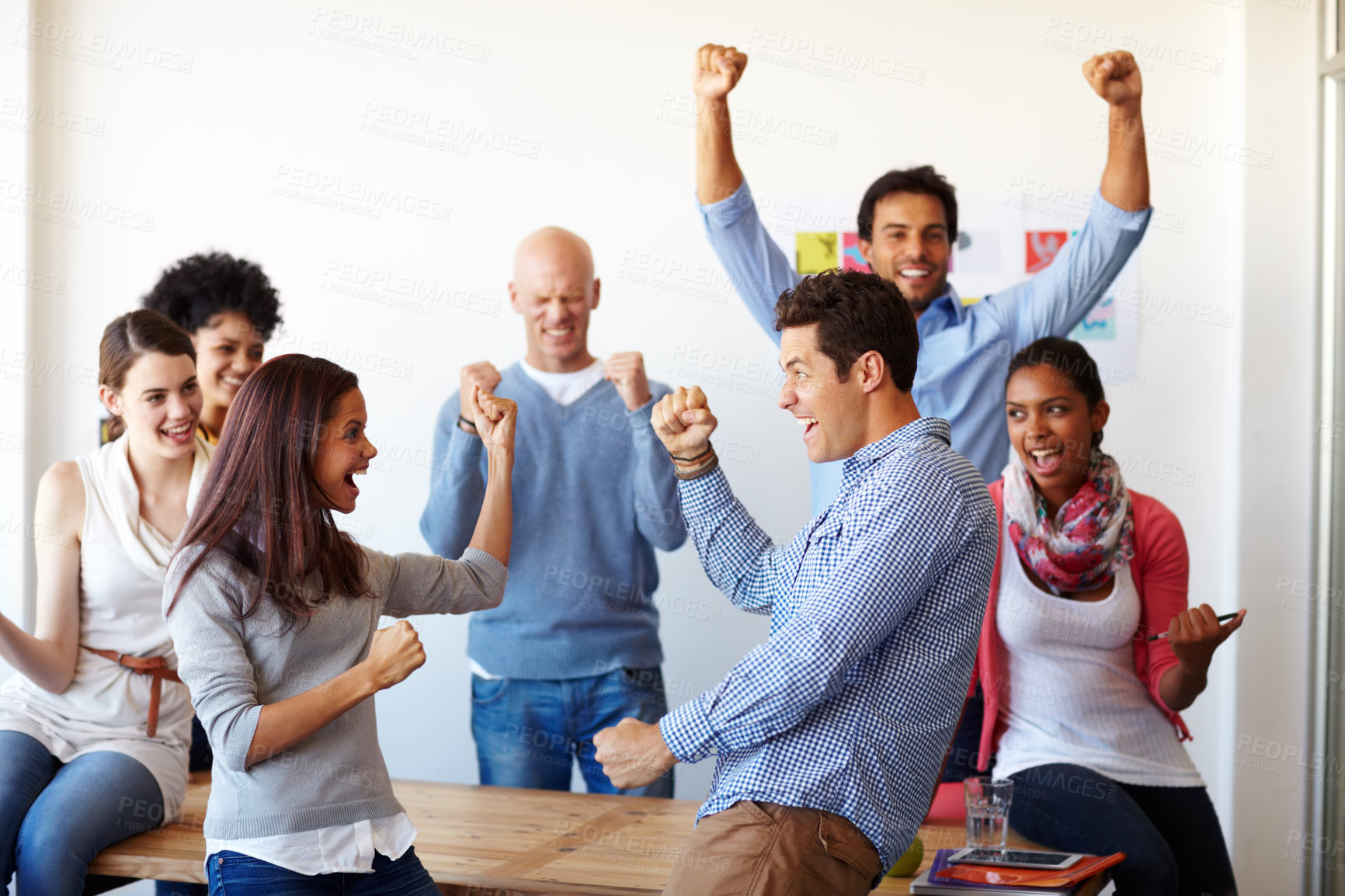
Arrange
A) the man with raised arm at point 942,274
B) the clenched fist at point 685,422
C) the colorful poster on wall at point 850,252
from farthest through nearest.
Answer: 1. the colorful poster on wall at point 850,252
2. the man with raised arm at point 942,274
3. the clenched fist at point 685,422

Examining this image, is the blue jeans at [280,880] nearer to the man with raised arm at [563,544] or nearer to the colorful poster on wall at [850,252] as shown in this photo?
the man with raised arm at [563,544]

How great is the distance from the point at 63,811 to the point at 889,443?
1704mm

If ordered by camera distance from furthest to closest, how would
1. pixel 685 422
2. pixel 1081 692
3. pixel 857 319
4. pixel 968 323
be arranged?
pixel 968 323 → pixel 1081 692 → pixel 685 422 → pixel 857 319

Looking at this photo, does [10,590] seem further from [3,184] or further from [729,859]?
[729,859]

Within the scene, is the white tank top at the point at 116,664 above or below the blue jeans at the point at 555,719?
above

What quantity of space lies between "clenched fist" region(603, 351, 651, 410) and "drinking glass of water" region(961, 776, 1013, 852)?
3.97 ft

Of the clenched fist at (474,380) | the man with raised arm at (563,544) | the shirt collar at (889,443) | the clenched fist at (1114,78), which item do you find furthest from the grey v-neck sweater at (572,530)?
the clenched fist at (1114,78)

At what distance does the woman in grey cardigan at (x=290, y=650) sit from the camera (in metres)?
1.76

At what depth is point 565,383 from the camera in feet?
10.3

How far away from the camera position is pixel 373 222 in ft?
13.4

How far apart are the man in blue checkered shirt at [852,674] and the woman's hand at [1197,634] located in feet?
2.26

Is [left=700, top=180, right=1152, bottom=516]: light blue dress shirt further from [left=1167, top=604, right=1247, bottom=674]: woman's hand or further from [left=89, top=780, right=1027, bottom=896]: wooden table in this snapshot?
[left=89, top=780, right=1027, bottom=896]: wooden table

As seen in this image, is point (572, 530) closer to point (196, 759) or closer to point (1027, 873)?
point (196, 759)

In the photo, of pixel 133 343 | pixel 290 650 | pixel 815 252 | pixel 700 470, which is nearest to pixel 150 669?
pixel 133 343
